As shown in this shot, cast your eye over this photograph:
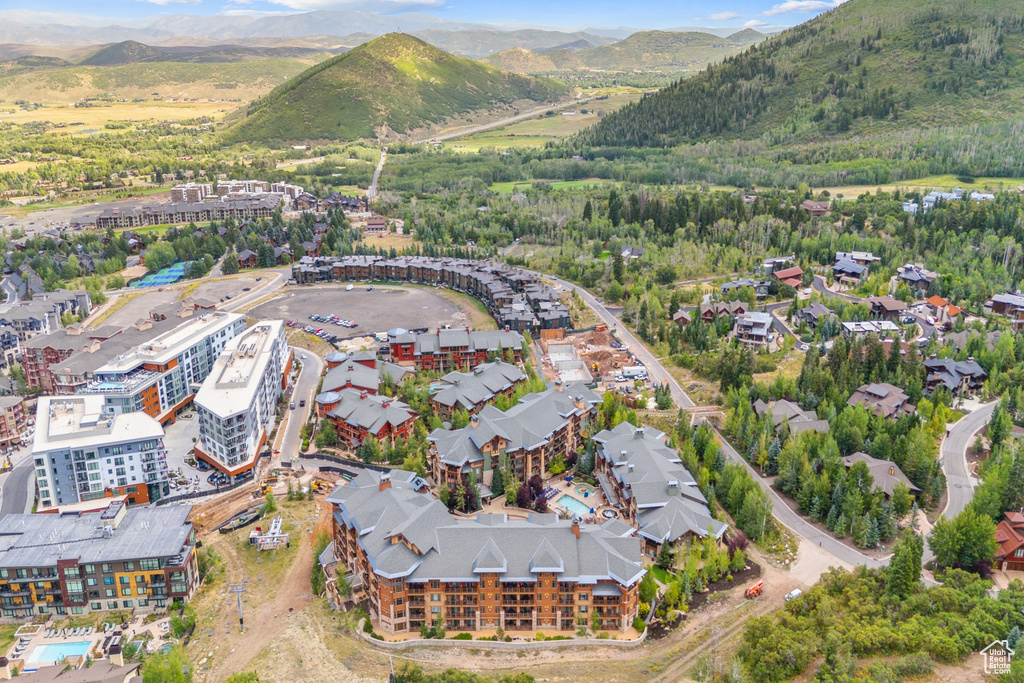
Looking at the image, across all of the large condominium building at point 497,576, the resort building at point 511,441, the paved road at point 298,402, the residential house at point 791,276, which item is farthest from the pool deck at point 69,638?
the residential house at point 791,276

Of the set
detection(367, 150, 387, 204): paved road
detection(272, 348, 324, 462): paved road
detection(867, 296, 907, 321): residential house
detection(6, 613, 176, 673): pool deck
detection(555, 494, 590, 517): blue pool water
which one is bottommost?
detection(6, 613, 176, 673): pool deck

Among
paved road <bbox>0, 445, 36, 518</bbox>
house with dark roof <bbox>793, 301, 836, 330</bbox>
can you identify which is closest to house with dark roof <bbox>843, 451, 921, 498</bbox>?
house with dark roof <bbox>793, 301, 836, 330</bbox>

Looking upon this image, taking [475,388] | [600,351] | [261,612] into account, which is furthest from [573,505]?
[600,351]

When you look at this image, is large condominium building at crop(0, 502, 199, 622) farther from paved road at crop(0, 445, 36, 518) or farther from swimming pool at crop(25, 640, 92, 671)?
paved road at crop(0, 445, 36, 518)

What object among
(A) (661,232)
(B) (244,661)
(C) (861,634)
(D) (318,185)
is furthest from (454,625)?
(D) (318,185)

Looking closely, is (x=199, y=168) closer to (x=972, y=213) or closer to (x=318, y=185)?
(x=318, y=185)
